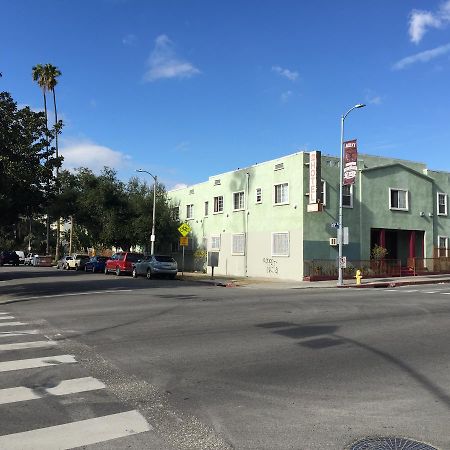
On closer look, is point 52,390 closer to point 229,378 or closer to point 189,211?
point 229,378

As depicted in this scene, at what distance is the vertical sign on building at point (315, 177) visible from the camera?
1179 inches

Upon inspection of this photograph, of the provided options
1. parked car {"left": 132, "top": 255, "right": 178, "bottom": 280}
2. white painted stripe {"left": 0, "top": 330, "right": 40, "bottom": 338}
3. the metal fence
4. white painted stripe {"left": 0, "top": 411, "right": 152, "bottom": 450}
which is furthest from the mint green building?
white painted stripe {"left": 0, "top": 411, "right": 152, "bottom": 450}

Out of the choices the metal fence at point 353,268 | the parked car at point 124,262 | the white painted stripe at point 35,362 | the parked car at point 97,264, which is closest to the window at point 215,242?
the parked car at point 124,262

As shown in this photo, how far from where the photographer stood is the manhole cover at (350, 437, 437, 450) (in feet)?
15.4

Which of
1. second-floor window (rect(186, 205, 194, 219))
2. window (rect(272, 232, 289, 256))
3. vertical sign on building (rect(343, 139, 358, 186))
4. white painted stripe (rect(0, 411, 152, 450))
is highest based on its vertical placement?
vertical sign on building (rect(343, 139, 358, 186))

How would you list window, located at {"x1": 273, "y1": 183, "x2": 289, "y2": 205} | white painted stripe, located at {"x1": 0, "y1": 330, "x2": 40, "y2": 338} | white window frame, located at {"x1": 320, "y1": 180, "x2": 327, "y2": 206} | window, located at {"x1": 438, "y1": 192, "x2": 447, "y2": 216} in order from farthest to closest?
window, located at {"x1": 438, "y1": 192, "x2": 447, "y2": 216} < window, located at {"x1": 273, "y1": 183, "x2": 289, "y2": 205} < white window frame, located at {"x1": 320, "y1": 180, "x2": 327, "y2": 206} < white painted stripe, located at {"x1": 0, "y1": 330, "x2": 40, "y2": 338}

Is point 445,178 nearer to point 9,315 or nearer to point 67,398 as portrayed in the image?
point 9,315

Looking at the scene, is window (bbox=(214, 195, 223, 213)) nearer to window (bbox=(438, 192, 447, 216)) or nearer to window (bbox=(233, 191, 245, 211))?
window (bbox=(233, 191, 245, 211))

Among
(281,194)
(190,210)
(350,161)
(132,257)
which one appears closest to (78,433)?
(350,161)

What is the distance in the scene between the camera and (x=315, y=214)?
3122 centimetres

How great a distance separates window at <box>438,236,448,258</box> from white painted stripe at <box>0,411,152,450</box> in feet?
115

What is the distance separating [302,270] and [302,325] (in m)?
18.8

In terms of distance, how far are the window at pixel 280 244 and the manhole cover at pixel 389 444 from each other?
26772 mm

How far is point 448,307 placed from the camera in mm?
15156
